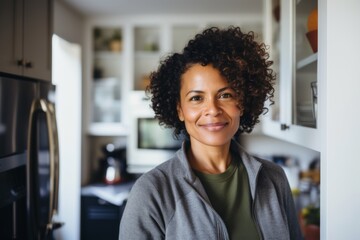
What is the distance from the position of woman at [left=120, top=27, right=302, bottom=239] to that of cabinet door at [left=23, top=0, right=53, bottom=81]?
69 cm

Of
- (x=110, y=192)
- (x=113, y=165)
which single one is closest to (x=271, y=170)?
(x=110, y=192)

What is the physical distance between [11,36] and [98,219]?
215cm

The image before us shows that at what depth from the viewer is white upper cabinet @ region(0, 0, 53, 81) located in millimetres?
1243

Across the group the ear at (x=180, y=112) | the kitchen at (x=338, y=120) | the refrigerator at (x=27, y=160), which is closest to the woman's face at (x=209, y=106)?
the ear at (x=180, y=112)

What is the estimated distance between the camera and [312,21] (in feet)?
3.78

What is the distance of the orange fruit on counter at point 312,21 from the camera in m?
1.12

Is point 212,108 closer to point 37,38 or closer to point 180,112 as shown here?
point 180,112

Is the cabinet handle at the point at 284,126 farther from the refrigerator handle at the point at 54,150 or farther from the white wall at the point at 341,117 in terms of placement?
the refrigerator handle at the point at 54,150

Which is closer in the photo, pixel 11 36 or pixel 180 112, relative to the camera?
pixel 180 112

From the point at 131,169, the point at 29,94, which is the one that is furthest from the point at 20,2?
the point at 131,169

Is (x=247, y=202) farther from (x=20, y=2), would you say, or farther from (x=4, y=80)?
(x=20, y=2)

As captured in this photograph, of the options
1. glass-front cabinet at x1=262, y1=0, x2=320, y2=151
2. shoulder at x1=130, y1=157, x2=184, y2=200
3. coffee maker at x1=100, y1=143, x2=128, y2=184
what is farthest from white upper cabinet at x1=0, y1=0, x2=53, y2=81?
coffee maker at x1=100, y1=143, x2=128, y2=184

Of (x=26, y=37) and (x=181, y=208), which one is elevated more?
(x=26, y=37)

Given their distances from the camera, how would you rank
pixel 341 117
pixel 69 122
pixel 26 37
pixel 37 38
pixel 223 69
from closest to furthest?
pixel 341 117
pixel 223 69
pixel 26 37
pixel 37 38
pixel 69 122
